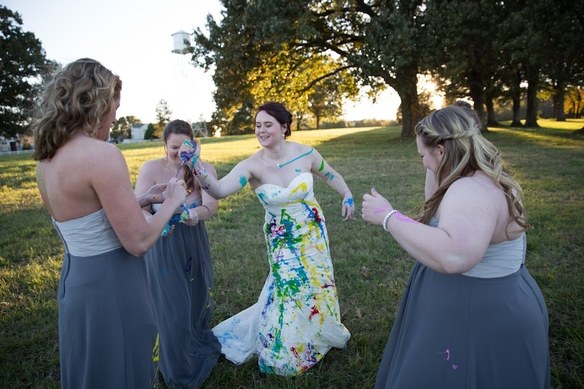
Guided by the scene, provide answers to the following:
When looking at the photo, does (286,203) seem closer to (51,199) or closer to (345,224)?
(51,199)

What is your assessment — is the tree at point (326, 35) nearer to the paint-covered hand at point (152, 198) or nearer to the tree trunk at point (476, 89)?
the tree trunk at point (476, 89)

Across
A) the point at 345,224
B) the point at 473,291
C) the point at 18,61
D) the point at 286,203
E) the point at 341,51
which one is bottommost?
the point at 345,224

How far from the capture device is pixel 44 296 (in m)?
5.14

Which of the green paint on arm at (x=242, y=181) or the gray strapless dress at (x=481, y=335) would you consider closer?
the gray strapless dress at (x=481, y=335)

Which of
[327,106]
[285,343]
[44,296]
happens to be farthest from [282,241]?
[327,106]

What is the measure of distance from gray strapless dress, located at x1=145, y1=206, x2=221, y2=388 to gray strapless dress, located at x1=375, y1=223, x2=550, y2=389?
7.09 ft

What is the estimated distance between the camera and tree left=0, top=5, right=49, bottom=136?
3606 cm

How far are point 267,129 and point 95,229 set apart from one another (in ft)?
6.65

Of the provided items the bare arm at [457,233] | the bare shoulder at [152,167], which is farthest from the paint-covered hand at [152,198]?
the bare arm at [457,233]

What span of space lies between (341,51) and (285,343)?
2298 cm

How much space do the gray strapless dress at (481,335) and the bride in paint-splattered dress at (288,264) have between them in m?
1.63

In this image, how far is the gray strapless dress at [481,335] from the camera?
1.94 meters

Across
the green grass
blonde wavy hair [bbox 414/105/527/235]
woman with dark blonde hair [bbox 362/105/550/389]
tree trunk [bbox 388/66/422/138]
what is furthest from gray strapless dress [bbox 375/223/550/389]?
tree trunk [bbox 388/66/422/138]

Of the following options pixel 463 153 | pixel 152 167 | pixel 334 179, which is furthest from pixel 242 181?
pixel 463 153
